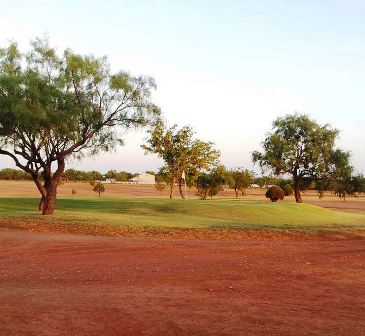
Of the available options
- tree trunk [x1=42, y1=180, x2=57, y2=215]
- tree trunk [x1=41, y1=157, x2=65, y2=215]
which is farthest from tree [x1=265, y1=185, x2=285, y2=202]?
tree trunk [x1=42, y1=180, x2=57, y2=215]

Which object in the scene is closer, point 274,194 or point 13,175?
point 274,194

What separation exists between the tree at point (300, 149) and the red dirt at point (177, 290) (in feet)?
154

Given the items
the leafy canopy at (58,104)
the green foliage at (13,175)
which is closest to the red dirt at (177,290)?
the leafy canopy at (58,104)

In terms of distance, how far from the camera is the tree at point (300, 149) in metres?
65.6

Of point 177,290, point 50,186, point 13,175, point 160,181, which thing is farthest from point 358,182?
point 13,175

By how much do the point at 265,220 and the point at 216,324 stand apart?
3061 cm

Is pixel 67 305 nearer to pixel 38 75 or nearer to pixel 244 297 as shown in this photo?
pixel 244 297

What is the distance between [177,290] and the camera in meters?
11.0

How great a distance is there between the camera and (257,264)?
15523mm

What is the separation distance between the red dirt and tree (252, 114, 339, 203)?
46970 millimetres

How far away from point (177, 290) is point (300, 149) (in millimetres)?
58241

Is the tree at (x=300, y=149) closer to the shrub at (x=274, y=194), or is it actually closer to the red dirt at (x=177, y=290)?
the shrub at (x=274, y=194)

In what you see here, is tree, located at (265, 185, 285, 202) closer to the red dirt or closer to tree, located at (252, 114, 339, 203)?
tree, located at (252, 114, 339, 203)

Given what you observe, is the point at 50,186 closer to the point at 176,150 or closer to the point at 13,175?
the point at 176,150
